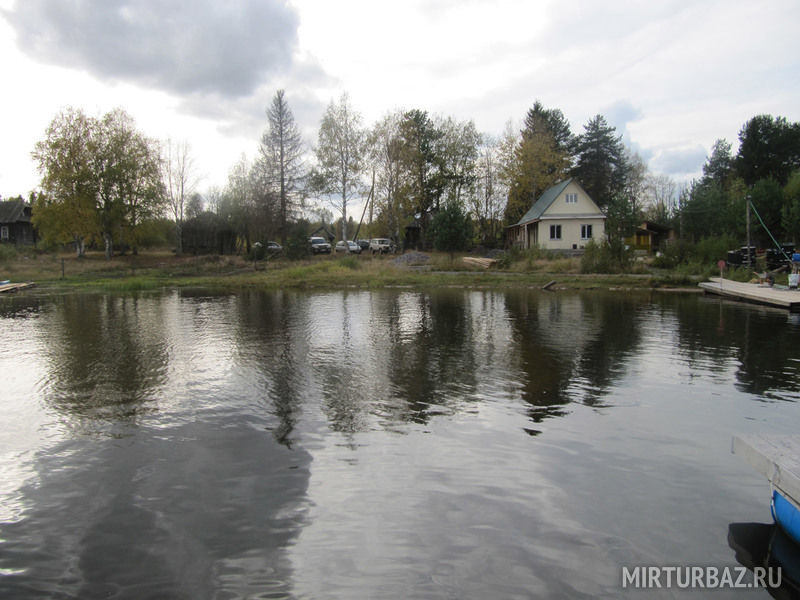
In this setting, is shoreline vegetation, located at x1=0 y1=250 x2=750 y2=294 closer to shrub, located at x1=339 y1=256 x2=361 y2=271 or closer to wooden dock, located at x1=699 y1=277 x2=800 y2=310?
shrub, located at x1=339 y1=256 x2=361 y2=271

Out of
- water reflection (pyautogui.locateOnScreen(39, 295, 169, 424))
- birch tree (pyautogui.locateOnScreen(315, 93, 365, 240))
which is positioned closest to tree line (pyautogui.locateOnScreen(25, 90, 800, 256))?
birch tree (pyautogui.locateOnScreen(315, 93, 365, 240))

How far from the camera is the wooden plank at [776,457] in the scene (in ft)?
13.7

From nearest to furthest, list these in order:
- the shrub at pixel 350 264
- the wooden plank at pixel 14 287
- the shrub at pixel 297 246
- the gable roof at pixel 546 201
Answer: the wooden plank at pixel 14 287 < the shrub at pixel 350 264 < the shrub at pixel 297 246 < the gable roof at pixel 546 201

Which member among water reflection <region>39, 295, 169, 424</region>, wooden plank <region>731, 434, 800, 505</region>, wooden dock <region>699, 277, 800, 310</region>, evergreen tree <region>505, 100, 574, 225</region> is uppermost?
evergreen tree <region>505, 100, 574, 225</region>

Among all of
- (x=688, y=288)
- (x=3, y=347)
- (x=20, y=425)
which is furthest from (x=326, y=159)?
(x=20, y=425)

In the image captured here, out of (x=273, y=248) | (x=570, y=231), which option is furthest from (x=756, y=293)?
(x=273, y=248)

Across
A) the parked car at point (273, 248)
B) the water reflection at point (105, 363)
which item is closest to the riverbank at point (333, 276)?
the parked car at point (273, 248)

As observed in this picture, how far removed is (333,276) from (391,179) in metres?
22.7

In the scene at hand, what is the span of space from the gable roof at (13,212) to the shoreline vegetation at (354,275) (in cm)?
2016

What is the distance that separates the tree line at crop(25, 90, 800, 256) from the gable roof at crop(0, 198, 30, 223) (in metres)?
15.0

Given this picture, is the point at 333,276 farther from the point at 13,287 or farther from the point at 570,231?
the point at 570,231

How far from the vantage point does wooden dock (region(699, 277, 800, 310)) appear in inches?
740

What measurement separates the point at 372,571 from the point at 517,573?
1.14 m

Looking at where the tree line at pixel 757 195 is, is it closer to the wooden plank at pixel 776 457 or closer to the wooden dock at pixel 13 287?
the wooden plank at pixel 776 457
